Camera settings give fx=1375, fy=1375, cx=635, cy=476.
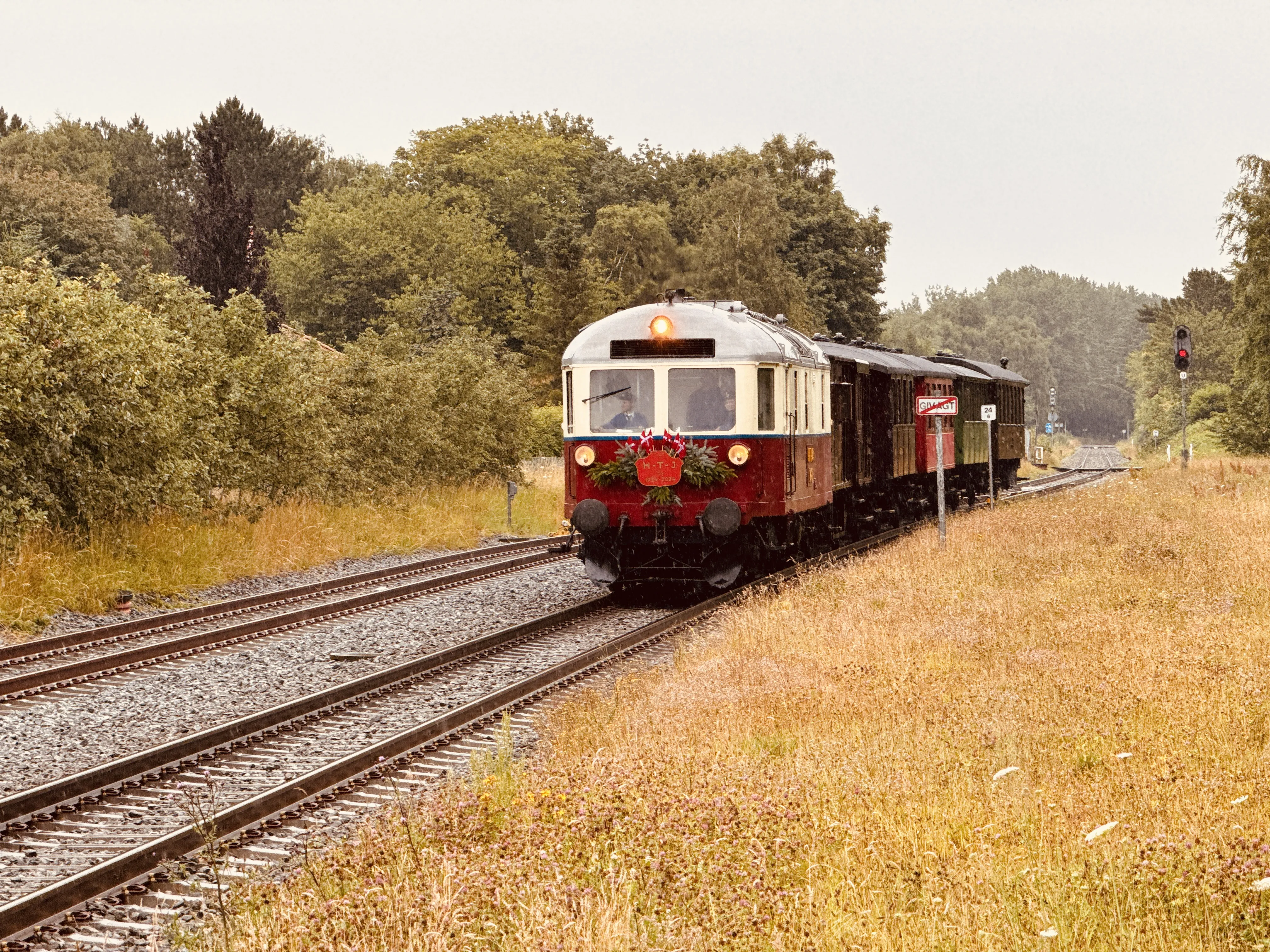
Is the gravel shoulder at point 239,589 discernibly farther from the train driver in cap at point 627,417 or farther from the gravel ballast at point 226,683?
the train driver in cap at point 627,417

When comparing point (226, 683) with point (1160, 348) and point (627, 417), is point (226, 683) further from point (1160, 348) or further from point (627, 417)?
point (1160, 348)

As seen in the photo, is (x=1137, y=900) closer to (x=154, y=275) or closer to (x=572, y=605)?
(x=572, y=605)

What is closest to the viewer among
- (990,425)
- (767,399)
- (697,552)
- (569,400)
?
(767,399)

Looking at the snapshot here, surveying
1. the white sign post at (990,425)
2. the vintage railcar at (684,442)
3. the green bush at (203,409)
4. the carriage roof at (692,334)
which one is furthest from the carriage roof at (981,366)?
the carriage roof at (692,334)

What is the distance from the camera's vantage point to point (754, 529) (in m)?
15.7

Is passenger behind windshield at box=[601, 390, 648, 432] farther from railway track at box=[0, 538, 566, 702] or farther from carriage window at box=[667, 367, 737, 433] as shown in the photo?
railway track at box=[0, 538, 566, 702]

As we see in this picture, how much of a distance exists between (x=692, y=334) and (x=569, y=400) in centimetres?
160

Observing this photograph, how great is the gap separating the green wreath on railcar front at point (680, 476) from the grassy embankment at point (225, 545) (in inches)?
217

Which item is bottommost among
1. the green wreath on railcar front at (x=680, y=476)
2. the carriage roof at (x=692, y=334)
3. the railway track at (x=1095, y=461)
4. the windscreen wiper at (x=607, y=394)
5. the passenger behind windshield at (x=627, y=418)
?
→ the railway track at (x=1095, y=461)

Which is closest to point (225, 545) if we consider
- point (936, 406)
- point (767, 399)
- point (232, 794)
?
point (767, 399)

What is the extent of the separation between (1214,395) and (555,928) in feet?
222

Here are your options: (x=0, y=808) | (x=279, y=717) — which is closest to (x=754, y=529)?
(x=279, y=717)

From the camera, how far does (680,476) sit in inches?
588

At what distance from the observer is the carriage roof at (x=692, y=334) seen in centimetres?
1508
